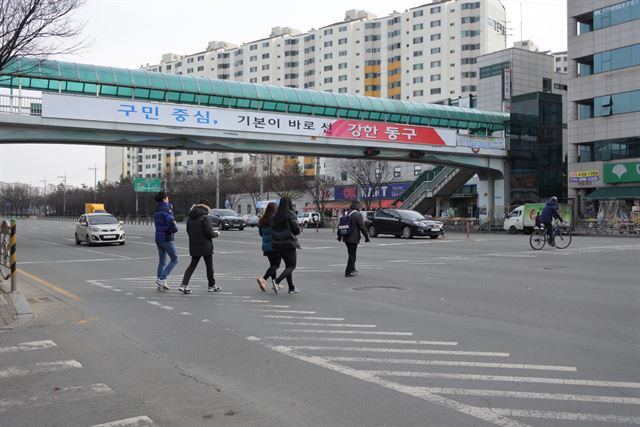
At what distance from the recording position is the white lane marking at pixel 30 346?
6543 millimetres

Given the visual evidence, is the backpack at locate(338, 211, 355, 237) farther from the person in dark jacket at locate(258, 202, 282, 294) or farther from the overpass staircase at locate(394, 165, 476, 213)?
the overpass staircase at locate(394, 165, 476, 213)

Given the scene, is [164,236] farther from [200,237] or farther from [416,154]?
[416,154]

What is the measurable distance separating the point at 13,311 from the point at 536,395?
7.48 metres

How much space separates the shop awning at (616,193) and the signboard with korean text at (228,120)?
11.0 meters

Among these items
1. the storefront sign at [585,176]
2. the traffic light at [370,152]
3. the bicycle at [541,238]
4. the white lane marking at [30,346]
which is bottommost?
the white lane marking at [30,346]

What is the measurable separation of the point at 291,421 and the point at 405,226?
2691 centimetres

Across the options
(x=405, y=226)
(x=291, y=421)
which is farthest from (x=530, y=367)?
(x=405, y=226)

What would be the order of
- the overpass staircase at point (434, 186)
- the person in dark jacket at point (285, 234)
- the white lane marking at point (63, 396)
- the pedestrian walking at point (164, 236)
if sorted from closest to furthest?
the white lane marking at point (63, 396)
the person in dark jacket at point (285, 234)
the pedestrian walking at point (164, 236)
the overpass staircase at point (434, 186)

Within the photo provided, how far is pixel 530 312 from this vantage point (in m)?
8.51

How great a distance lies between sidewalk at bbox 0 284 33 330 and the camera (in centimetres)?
808

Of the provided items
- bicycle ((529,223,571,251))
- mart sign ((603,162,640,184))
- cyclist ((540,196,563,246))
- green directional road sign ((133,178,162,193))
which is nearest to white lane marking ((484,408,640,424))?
cyclist ((540,196,563,246))

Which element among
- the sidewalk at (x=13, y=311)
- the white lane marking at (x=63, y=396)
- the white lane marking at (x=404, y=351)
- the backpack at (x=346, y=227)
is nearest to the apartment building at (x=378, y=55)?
the backpack at (x=346, y=227)

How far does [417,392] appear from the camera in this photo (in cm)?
484

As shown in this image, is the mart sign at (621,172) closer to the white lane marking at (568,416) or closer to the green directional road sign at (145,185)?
the white lane marking at (568,416)
